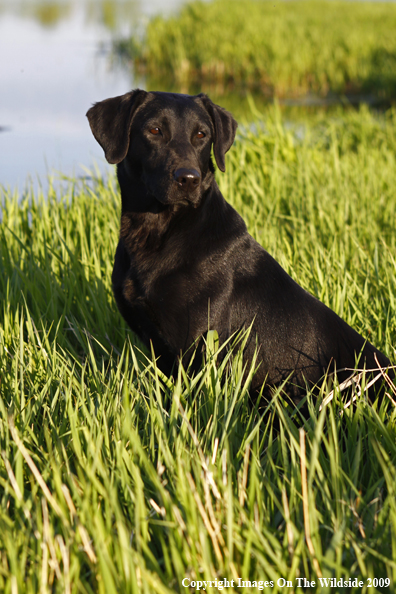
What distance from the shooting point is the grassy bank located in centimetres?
1332

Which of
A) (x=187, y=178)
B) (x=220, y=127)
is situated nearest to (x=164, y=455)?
(x=187, y=178)

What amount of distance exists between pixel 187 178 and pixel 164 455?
1.06 m

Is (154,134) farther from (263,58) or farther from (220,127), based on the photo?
(263,58)

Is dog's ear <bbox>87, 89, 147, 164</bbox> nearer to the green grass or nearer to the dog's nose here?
the dog's nose

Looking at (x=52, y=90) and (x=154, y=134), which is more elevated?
(x=52, y=90)

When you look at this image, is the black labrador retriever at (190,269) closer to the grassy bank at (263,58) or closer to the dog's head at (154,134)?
the dog's head at (154,134)

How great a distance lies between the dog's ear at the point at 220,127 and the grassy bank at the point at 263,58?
11.2 metres

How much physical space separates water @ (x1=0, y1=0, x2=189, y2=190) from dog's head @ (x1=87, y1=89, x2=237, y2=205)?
1829 millimetres

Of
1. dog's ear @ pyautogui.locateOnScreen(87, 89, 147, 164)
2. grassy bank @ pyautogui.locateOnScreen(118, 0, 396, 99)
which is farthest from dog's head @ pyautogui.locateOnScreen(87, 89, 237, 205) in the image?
grassy bank @ pyautogui.locateOnScreen(118, 0, 396, 99)

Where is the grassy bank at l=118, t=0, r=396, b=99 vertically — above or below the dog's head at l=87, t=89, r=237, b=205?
above

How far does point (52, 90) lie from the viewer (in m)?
12.2

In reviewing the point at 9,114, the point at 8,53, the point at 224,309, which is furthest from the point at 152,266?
the point at 8,53

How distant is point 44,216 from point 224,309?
77.8 inches

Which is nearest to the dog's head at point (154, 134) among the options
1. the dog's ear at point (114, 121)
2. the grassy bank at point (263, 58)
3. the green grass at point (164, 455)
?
the dog's ear at point (114, 121)
